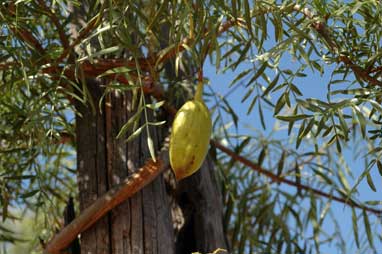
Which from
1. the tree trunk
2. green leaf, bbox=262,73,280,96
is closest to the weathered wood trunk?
the tree trunk

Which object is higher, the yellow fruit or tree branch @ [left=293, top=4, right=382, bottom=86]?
tree branch @ [left=293, top=4, right=382, bottom=86]

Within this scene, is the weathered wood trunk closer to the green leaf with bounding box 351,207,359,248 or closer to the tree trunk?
the tree trunk

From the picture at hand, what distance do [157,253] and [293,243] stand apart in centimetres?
52

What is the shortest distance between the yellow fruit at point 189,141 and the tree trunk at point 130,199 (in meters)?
0.33

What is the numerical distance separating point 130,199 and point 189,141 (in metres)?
0.47

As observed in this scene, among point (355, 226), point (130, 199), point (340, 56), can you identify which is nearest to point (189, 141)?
point (340, 56)

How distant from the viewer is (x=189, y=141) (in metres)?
1.08

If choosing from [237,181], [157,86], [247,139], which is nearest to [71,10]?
[157,86]

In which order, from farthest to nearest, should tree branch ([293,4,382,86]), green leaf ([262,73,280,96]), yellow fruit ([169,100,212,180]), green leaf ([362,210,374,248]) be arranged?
green leaf ([362,210,374,248])
green leaf ([262,73,280,96])
tree branch ([293,4,382,86])
yellow fruit ([169,100,212,180])

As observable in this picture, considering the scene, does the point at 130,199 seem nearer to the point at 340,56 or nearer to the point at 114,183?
the point at 114,183

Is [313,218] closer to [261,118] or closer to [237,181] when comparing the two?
[237,181]

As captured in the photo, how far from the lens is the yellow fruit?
1073 millimetres

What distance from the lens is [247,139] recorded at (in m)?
1.86

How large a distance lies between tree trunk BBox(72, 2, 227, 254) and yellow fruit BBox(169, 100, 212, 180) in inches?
12.9
